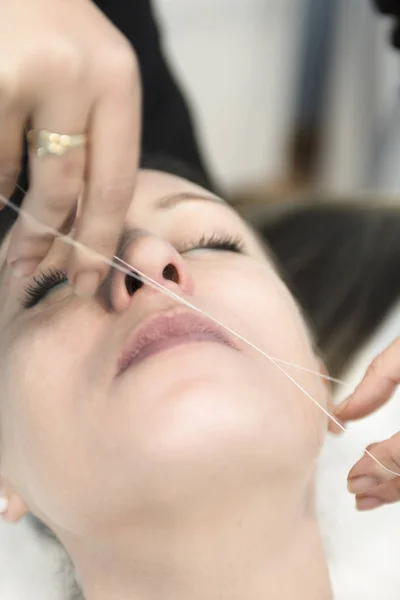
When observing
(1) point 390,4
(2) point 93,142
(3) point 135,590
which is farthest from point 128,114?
(1) point 390,4

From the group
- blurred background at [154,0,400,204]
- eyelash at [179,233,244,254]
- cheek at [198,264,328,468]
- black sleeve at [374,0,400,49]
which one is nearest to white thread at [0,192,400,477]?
cheek at [198,264,328,468]

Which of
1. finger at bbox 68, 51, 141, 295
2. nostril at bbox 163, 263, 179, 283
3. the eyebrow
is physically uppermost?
finger at bbox 68, 51, 141, 295

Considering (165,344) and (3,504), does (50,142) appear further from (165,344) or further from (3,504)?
(3,504)

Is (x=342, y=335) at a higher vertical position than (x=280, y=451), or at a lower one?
lower

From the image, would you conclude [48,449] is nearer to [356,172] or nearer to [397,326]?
[397,326]

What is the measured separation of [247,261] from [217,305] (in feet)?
0.34

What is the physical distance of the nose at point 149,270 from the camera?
0.60 m

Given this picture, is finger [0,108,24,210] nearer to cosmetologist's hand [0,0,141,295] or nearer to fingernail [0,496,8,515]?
cosmetologist's hand [0,0,141,295]

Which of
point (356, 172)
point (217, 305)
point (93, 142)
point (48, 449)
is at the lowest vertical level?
point (356, 172)

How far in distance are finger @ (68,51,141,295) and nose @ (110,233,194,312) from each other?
0.06 m

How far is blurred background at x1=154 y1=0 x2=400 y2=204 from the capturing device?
1.74 meters

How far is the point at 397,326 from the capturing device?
3.44 feet

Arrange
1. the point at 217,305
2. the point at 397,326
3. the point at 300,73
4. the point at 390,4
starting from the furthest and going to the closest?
the point at 300,73
the point at 397,326
the point at 390,4
the point at 217,305

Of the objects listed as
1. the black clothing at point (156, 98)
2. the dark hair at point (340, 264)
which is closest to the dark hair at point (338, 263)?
the dark hair at point (340, 264)
